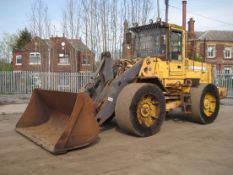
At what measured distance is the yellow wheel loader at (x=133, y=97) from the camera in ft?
24.4

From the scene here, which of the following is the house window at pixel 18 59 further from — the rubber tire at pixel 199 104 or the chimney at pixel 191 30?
the rubber tire at pixel 199 104

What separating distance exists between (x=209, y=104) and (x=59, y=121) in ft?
15.8

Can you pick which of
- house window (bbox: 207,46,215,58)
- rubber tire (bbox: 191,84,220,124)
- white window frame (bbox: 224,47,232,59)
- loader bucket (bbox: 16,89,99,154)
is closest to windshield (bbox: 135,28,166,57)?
rubber tire (bbox: 191,84,220,124)

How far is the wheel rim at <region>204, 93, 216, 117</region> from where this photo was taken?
11102mm

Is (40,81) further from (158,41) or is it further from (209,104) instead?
(158,41)

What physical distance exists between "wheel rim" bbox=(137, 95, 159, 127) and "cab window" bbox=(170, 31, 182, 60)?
5.47ft

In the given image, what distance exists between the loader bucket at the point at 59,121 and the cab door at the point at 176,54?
322 cm

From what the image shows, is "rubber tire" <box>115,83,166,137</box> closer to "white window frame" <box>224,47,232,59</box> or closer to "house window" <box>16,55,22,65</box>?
"house window" <box>16,55,22,65</box>

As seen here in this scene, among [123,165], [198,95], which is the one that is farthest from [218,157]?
[198,95]

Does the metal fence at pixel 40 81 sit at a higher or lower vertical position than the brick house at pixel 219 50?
lower

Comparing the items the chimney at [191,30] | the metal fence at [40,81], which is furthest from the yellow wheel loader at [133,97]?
the metal fence at [40,81]

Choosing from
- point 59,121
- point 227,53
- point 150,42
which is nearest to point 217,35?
point 227,53

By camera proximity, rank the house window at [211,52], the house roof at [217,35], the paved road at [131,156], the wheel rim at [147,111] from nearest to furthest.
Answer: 1. the paved road at [131,156]
2. the wheel rim at [147,111]
3. the house window at [211,52]
4. the house roof at [217,35]

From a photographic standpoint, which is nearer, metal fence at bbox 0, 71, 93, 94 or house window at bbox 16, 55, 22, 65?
metal fence at bbox 0, 71, 93, 94
